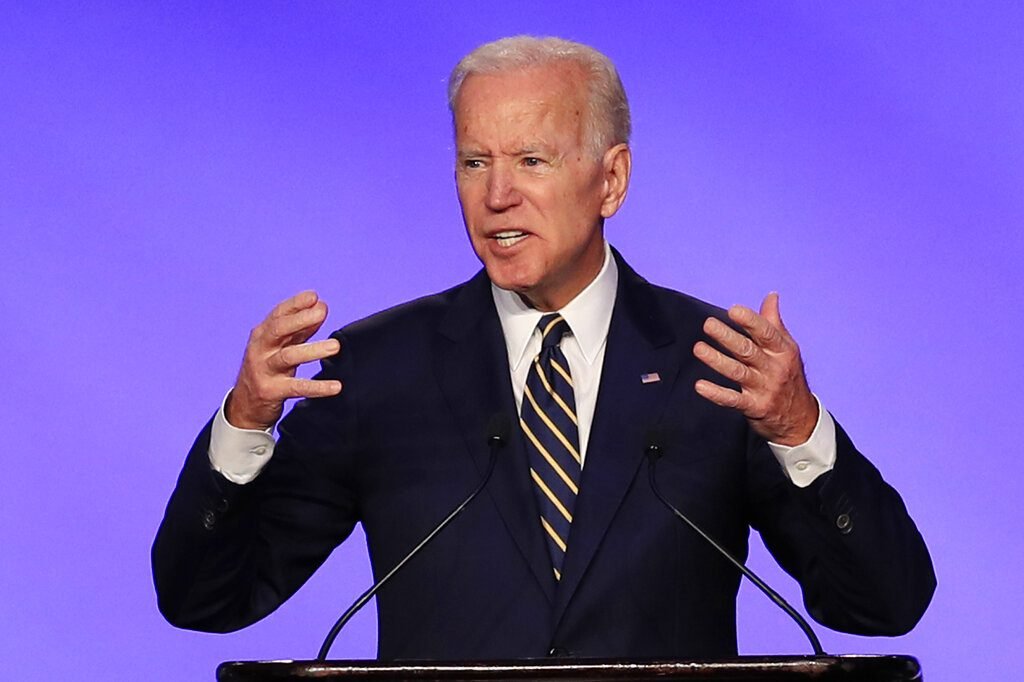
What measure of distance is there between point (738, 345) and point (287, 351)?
56 centimetres

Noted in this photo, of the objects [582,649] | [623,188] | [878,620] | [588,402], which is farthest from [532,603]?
[623,188]

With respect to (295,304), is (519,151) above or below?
above

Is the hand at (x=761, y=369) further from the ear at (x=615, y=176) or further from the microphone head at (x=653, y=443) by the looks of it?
the ear at (x=615, y=176)

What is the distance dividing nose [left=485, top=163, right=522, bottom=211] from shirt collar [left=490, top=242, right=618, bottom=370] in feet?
0.63

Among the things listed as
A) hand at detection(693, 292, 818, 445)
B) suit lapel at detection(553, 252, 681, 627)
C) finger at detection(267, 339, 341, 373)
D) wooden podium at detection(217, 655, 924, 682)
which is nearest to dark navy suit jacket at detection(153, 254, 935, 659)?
suit lapel at detection(553, 252, 681, 627)

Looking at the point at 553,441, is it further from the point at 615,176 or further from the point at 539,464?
the point at 615,176

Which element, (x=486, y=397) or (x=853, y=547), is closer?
(x=853, y=547)

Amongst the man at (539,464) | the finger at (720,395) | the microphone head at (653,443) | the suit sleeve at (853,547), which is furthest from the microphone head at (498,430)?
the suit sleeve at (853,547)

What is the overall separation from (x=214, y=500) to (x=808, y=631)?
85 centimetres

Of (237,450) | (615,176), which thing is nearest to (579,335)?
(615,176)

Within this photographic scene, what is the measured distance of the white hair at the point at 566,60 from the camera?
Answer: 2.46m

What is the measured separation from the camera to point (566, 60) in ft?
8.16

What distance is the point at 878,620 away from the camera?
2.23m

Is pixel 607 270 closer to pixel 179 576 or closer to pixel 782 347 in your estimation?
pixel 782 347
